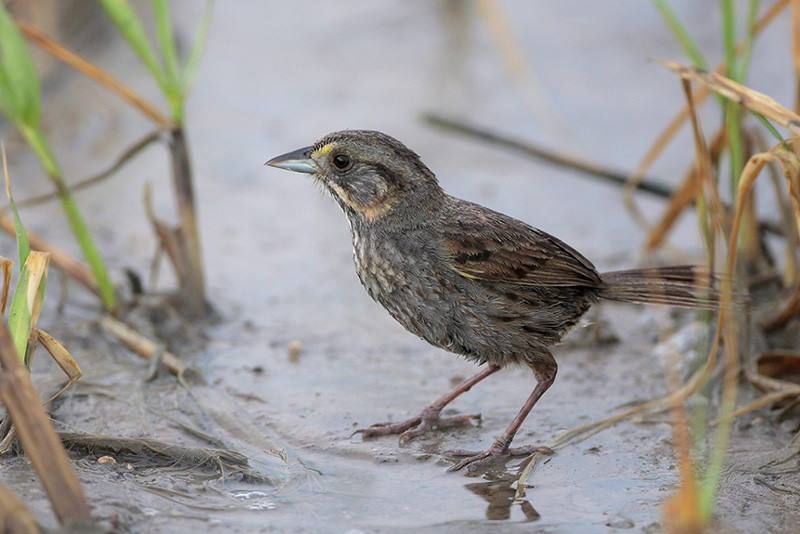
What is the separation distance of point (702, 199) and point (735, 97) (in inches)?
31.4

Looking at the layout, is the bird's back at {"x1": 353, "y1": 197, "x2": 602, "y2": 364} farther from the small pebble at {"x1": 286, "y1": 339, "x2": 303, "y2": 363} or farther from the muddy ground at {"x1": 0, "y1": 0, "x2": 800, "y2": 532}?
the small pebble at {"x1": 286, "y1": 339, "x2": 303, "y2": 363}

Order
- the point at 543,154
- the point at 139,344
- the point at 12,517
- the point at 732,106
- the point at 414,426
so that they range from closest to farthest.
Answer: the point at 12,517 → the point at 414,426 → the point at 732,106 → the point at 139,344 → the point at 543,154

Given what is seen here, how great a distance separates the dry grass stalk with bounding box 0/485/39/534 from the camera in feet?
11.3

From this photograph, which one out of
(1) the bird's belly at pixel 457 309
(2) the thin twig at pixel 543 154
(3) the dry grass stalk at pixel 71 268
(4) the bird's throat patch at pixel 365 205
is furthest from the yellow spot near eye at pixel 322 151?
(2) the thin twig at pixel 543 154

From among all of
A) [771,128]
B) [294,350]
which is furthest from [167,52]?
[771,128]

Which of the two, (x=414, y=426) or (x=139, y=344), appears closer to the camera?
(x=414, y=426)

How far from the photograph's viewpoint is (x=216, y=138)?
866cm

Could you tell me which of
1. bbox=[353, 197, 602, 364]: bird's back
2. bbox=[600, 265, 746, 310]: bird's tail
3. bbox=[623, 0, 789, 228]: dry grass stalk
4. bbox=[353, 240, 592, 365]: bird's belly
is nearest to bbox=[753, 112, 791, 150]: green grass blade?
bbox=[600, 265, 746, 310]: bird's tail

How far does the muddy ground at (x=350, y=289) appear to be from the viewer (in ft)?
14.8

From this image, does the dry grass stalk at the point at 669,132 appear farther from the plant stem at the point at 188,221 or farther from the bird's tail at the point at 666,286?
the plant stem at the point at 188,221

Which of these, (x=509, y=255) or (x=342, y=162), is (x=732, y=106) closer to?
(x=509, y=255)

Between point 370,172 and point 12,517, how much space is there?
2366 millimetres

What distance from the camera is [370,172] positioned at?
5.33 metres

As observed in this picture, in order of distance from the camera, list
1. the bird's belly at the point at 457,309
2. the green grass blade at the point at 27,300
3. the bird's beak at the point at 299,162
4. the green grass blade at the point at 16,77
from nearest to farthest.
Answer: the green grass blade at the point at 27,300, the green grass blade at the point at 16,77, the bird's belly at the point at 457,309, the bird's beak at the point at 299,162
